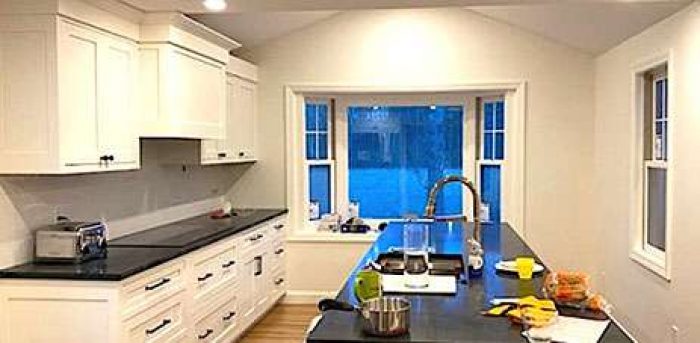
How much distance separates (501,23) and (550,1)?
2.34 meters

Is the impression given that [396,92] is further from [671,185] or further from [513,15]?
[671,185]

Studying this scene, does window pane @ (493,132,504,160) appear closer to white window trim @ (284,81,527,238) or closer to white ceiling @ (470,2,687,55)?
white window trim @ (284,81,527,238)

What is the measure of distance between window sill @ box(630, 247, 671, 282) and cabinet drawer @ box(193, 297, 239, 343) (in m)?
2.83

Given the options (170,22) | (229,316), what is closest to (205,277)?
(229,316)

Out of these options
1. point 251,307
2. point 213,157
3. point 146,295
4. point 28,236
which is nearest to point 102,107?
point 28,236

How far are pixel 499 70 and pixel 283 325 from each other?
2.90 meters

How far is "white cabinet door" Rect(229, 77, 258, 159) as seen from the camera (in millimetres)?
6172

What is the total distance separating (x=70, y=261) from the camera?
3.63m

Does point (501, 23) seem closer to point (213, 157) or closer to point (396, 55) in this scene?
point (396, 55)

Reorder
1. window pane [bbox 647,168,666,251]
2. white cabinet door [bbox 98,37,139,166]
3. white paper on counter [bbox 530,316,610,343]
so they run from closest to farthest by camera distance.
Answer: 1. white paper on counter [bbox 530,316,610,343]
2. white cabinet door [bbox 98,37,139,166]
3. window pane [bbox 647,168,666,251]

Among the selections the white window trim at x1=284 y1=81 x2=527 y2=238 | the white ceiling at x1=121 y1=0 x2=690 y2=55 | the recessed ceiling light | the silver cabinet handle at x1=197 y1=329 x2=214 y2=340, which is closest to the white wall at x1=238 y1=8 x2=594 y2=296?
the white window trim at x1=284 y1=81 x2=527 y2=238

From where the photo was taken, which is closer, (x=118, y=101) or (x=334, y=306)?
(x=334, y=306)

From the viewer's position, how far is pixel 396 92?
264 inches

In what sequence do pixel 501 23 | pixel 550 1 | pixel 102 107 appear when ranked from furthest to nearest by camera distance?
pixel 501 23, pixel 550 1, pixel 102 107
